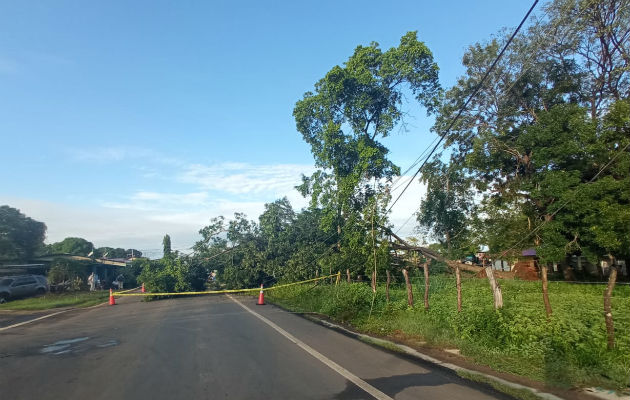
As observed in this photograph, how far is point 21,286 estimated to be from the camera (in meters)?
26.7

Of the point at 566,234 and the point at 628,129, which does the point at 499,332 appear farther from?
the point at 628,129

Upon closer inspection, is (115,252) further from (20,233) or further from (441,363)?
(441,363)

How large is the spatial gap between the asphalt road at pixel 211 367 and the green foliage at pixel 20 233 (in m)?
30.3

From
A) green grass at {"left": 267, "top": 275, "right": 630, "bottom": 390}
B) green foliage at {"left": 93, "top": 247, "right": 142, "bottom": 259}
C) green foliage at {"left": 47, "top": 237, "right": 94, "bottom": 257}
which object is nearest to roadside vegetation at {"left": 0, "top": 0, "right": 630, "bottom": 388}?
green grass at {"left": 267, "top": 275, "right": 630, "bottom": 390}

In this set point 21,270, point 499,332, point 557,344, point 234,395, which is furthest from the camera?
point 21,270

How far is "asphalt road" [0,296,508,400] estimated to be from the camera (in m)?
5.86

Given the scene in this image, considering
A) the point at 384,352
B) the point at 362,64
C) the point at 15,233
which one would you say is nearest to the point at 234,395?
the point at 384,352

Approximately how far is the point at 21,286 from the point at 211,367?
2586 centimetres

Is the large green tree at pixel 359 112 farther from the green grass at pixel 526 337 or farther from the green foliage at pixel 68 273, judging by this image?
the green foliage at pixel 68 273

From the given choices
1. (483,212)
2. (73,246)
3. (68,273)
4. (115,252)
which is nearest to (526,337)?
(483,212)

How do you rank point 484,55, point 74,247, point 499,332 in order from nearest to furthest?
point 499,332 < point 484,55 < point 74,247

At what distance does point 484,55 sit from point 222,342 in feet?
73.5

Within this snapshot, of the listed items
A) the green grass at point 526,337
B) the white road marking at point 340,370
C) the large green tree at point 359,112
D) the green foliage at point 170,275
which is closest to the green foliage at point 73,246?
the green foliage at point 170,275

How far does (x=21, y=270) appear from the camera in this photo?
33.7 meters
